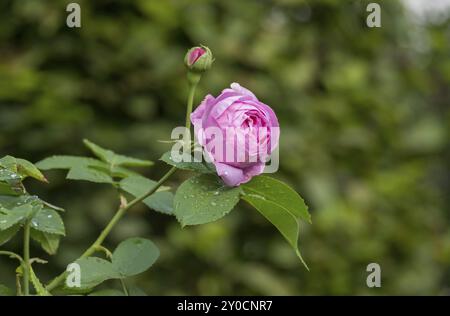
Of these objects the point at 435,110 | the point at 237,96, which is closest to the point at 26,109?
the point at 237,96

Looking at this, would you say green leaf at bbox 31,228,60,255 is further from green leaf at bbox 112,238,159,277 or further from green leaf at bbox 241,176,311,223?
green leaf at bbox 241,176,311,223

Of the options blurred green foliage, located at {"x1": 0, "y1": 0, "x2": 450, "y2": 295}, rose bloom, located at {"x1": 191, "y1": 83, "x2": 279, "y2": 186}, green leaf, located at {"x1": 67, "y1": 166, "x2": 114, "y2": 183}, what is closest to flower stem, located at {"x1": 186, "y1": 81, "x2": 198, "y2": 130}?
rose bloom, located at {"x1": 191, "y1": 83, "x2": 279, "y2": 186}

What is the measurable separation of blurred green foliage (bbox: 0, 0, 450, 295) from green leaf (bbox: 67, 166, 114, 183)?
3.70 ft

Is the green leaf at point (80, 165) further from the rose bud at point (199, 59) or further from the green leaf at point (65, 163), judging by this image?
→ the rose bud at point (199, 59)

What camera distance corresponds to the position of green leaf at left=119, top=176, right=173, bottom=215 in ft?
2.93

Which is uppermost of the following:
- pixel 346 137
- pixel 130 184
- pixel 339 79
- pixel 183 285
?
pixel 339 79

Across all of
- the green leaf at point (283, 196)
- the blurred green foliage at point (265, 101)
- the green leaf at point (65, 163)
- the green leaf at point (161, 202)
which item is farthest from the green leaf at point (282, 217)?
the blurred green foliage at point (265, 101)

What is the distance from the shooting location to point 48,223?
0.80 meters

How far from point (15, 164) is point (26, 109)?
1.39 metres

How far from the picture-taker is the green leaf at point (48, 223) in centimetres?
79

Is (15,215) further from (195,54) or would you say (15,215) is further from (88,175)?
(195,54)

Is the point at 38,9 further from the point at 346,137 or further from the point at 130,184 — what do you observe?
the point at 130,184

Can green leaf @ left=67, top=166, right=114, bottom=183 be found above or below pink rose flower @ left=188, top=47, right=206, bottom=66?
below

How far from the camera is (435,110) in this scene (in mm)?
3012
